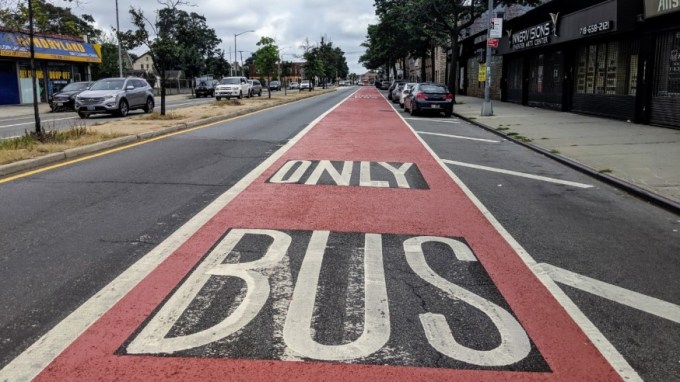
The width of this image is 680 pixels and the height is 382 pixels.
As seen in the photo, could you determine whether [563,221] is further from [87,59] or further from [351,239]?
[87,59]

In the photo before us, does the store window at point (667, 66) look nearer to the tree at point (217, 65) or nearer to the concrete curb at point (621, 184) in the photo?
the concrete curb at point (621, 184)

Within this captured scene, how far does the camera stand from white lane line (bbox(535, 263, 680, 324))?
4172 millimetres

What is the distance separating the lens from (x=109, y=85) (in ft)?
78.3

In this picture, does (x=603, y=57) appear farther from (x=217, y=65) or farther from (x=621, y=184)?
(x=217, y=65)

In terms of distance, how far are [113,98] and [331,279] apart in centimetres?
2066

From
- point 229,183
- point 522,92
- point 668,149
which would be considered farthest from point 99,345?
point 522,92

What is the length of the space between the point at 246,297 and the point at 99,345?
1083mm

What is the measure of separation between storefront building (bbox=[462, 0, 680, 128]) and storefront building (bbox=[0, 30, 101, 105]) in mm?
28779

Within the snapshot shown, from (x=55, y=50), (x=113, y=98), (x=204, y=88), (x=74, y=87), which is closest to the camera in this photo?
(x=113, y=98)

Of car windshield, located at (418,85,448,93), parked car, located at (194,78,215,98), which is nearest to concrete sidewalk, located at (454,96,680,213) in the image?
car windshield, located at (418,85,448,93)

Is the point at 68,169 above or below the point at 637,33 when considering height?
below

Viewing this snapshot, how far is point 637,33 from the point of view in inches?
750

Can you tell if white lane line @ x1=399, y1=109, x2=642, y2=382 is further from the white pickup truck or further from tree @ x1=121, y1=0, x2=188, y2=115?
the white pickup truck

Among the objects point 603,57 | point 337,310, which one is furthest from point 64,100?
point 337,310
